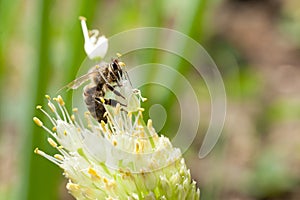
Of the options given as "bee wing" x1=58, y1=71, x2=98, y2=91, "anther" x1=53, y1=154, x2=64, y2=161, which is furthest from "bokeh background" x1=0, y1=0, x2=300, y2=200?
"anther" x1=53, y1=154, x2=64, y2=161

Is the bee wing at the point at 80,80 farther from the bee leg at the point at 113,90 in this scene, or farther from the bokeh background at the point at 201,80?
the bokeh background at the point at 201,80

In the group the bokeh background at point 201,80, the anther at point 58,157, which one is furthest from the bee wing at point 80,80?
the bokeh background at point 201,80

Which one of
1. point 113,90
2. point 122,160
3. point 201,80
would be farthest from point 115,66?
point 201,80

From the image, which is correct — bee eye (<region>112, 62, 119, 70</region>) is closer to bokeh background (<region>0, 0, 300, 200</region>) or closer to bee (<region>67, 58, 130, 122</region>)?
bee (<region>67, 58, 130, 122</region>)

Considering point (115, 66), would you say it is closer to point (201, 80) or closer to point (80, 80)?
point (80, 80)

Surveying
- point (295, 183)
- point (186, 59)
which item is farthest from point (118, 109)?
point (295, 183)

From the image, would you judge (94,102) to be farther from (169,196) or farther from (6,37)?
(6,37)
